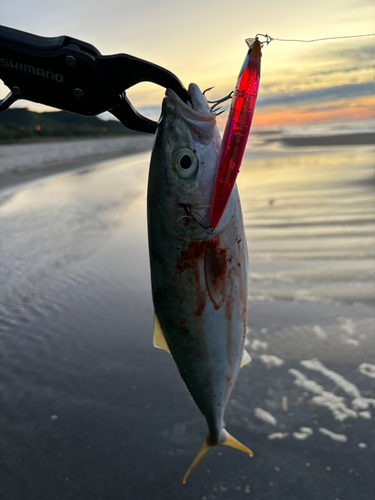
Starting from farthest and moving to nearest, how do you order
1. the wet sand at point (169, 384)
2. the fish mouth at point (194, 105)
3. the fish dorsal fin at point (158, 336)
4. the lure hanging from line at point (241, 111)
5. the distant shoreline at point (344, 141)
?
the distant shoreline at point (344, 141)
the wet sand at point (169, 384)
the fish dorsal fin at point (158, 336)
the fish mouth at point (194, 105)
the lure hanging from line at point (241, 111)

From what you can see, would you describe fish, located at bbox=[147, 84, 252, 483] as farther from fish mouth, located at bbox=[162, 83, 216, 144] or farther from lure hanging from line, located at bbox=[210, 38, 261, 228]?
lure hanging from line, located at bbox=[210, 38, 261, 228]

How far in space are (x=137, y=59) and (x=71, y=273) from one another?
14.6 ft

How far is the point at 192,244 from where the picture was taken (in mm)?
1445

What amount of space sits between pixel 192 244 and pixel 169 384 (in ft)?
6.70

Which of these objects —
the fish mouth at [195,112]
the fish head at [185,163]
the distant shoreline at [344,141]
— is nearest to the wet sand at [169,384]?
the fish head at [185,163]

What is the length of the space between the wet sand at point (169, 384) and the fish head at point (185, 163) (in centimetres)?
184

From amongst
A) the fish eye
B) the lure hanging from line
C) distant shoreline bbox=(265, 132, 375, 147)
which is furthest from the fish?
distant shoreline bbox=(265, 132, 375, 147)

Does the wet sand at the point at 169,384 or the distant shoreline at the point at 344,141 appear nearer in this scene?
the wet sand at the point at 169,384

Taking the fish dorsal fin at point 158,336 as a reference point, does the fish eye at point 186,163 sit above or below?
above

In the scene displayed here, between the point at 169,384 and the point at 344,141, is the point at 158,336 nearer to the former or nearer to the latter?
the point at 169,384

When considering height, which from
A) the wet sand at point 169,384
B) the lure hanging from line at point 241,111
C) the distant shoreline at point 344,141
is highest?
the distant shoreline at point 344,141

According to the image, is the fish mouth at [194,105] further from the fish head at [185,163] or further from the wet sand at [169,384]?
the wet sand at [169,384]

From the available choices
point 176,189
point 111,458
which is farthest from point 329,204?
Result: point 176,189

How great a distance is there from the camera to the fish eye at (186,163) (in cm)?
138
